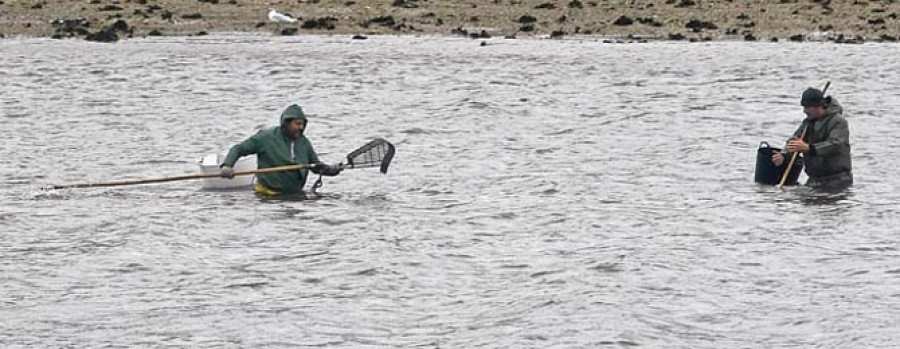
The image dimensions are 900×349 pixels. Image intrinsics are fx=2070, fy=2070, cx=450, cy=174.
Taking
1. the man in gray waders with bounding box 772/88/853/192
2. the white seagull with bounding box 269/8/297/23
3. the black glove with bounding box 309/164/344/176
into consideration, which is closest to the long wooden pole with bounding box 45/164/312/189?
the black glove with bounding box 309/164/344/176

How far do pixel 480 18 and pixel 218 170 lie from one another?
27926mm

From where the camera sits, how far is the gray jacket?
22.0m

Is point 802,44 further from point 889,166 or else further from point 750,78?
point 889,166

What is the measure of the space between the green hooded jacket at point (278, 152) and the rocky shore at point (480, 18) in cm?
2476

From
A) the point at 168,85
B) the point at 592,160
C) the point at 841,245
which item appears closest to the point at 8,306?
the point at 841,245

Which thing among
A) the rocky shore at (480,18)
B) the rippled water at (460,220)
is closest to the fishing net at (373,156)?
the rippled water at (460,220)

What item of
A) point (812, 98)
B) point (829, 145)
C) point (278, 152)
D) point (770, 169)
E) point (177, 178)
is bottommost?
point (177, 178)

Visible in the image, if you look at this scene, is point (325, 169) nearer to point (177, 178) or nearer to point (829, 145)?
point (177, 178)

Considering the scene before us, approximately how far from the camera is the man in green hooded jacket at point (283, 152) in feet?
72.5

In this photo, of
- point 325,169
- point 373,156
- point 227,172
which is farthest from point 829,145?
point 227,172

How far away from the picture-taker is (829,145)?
72.5 ft

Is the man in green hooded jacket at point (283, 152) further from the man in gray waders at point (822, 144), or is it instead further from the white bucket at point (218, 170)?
the man in gray waders at point (822, 144)

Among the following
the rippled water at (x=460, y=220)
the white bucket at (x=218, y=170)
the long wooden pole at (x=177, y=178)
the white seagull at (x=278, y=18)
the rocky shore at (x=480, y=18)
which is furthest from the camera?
the white seagull at (x=278, y=18)

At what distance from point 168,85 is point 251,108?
4.24 m
